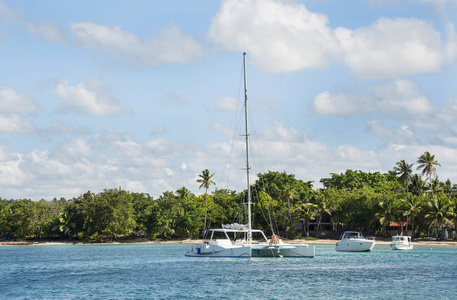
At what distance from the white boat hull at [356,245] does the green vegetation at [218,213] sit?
3119 centimetres

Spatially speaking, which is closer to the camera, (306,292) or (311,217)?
(306,292)

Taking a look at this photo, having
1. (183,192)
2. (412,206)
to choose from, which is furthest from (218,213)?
(412,206)

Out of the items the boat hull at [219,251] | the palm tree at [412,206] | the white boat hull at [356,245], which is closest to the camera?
the boat hull at [219,251]

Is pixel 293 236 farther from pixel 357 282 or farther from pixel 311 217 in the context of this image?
pixel 357 282

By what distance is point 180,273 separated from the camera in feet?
174

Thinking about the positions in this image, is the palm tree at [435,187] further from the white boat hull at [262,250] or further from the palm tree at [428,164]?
the white boat hull at [262,250]

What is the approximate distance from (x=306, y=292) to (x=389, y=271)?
711 inches

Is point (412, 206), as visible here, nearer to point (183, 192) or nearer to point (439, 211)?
point (439, 211)

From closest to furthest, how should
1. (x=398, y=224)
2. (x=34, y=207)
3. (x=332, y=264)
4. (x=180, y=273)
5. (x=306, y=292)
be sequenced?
(x=306, y=292)
(x=180, y=273)
(x=332, y=264)
(x=398, y=224)
(x=34, y=207)

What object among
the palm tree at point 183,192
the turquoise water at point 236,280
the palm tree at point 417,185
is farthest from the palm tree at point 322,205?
the turquoise water at point 236,280

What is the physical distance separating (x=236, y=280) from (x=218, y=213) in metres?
83.5

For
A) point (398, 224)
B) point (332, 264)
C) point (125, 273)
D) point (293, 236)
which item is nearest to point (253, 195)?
point (293, 236)

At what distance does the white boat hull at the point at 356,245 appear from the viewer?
83.8m

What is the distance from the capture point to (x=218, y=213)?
425ft
